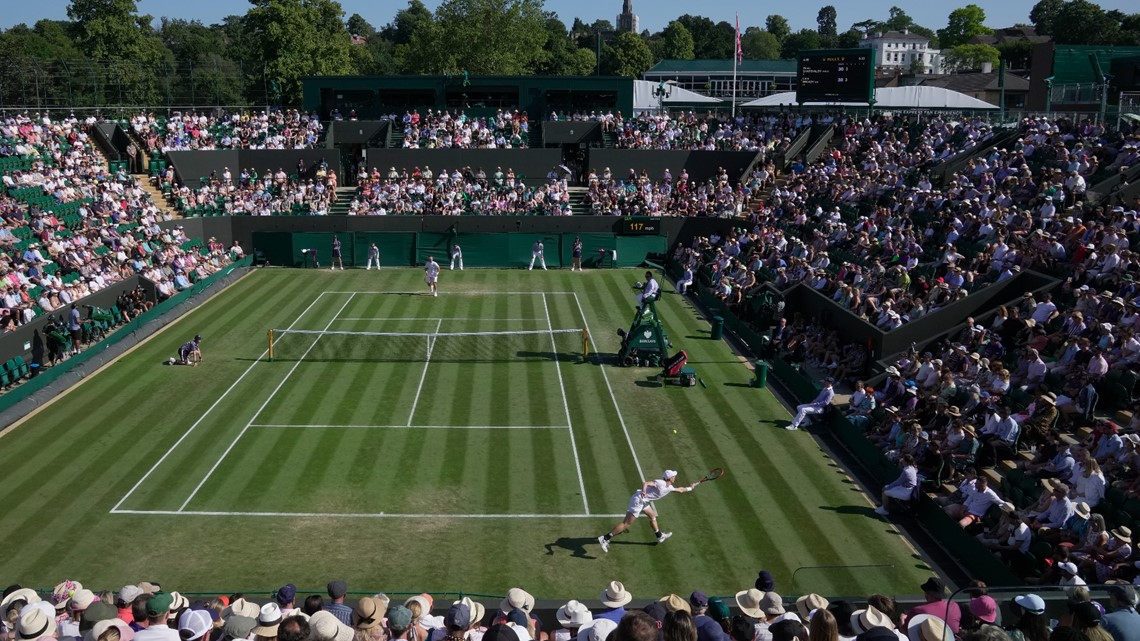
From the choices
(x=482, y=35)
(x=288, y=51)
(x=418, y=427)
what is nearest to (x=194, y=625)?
(x=418, y=427)

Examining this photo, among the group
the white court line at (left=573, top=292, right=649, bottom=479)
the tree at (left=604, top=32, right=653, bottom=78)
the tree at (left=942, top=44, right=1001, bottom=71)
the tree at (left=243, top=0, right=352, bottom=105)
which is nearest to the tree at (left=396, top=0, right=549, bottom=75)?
the tree at (left=243, top=0, right=352, bottom=105)

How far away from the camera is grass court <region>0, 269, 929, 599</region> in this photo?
1568 cm

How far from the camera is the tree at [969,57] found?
159000mm

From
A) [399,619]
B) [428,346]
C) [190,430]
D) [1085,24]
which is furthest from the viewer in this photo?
[1085,24]

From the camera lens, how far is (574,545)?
54.4 feet

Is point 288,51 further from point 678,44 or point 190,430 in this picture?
point 678,44

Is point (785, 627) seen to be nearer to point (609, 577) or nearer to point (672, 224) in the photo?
point (609, 577)

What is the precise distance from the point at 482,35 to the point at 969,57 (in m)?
108

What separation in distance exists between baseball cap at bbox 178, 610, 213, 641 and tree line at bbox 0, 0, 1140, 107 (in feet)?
166

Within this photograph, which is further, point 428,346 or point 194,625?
point 428,346

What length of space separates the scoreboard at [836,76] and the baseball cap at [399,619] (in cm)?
4417

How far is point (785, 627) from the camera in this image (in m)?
8.61

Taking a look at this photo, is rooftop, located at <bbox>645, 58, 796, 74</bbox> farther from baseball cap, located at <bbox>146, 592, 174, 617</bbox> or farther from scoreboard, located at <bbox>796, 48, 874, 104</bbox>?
baseball cap, located at <bbox>146, 592, 174, 617</bbox>

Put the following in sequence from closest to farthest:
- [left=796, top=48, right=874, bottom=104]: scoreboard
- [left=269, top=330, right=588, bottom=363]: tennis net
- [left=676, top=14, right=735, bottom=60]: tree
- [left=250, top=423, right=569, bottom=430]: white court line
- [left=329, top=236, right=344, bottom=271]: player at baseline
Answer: [left=250, top=423, right=569, bottom=430]: white court line, [left=269, top=330, right=588, bottom=363]: tennis net, [left=329, top=236, right=344, bottom=271]: player at baseline, [left=796, top=48, right=874, bottom=104]: scoreboard, [left=676, top=14, right=735, bottom=60]: tree
